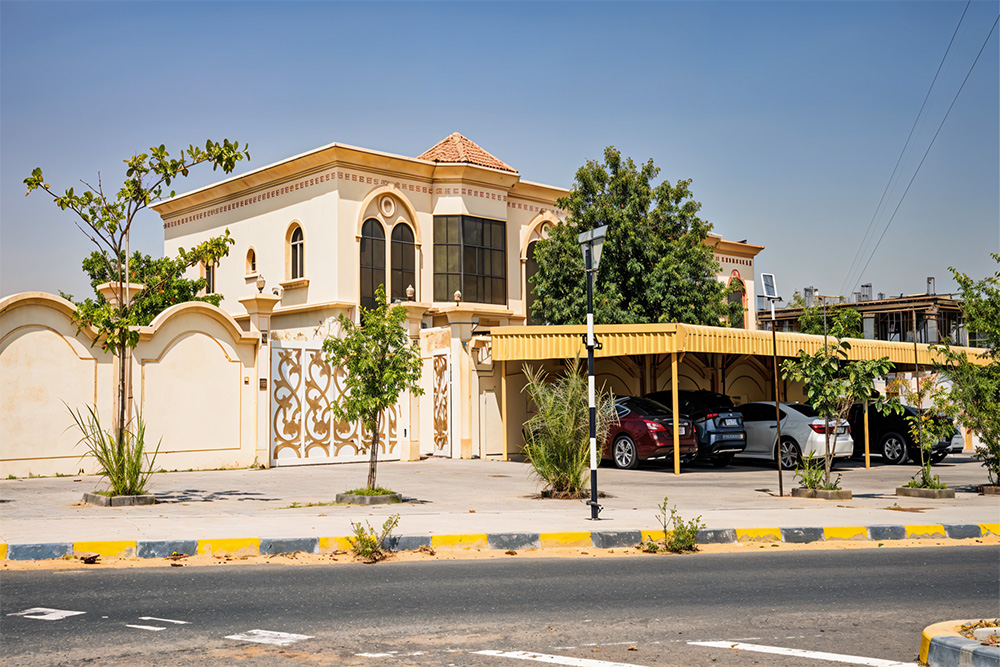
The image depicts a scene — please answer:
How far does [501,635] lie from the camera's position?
19.9ft

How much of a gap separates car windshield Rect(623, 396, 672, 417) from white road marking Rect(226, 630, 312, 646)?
15.1 m

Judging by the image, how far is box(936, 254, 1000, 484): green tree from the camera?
16203 mm

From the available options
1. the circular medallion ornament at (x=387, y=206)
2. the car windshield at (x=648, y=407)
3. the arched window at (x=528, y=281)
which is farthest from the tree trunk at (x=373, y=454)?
the arched window at (x=528, y=281)

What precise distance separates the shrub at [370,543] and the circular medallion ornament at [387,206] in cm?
1918

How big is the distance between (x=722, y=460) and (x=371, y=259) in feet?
39.1

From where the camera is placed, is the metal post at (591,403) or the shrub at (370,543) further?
the metal post at (591,403)

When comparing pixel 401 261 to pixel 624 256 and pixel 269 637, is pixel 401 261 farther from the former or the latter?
pixel 269 637

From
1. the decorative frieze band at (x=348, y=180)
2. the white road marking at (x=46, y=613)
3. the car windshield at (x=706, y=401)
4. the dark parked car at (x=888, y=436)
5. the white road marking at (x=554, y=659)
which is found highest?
the decorative frieze band at (x=348, y=180)

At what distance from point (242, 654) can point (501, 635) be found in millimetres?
1648

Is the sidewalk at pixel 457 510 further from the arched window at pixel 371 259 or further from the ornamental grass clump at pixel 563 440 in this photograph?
the arched window at pixel 371 259

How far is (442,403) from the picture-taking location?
24.1 m

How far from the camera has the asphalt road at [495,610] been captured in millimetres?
5586

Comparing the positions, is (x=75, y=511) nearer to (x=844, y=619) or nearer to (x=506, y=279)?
(x=844, y=619)

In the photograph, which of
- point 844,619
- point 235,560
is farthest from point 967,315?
point 235,560
